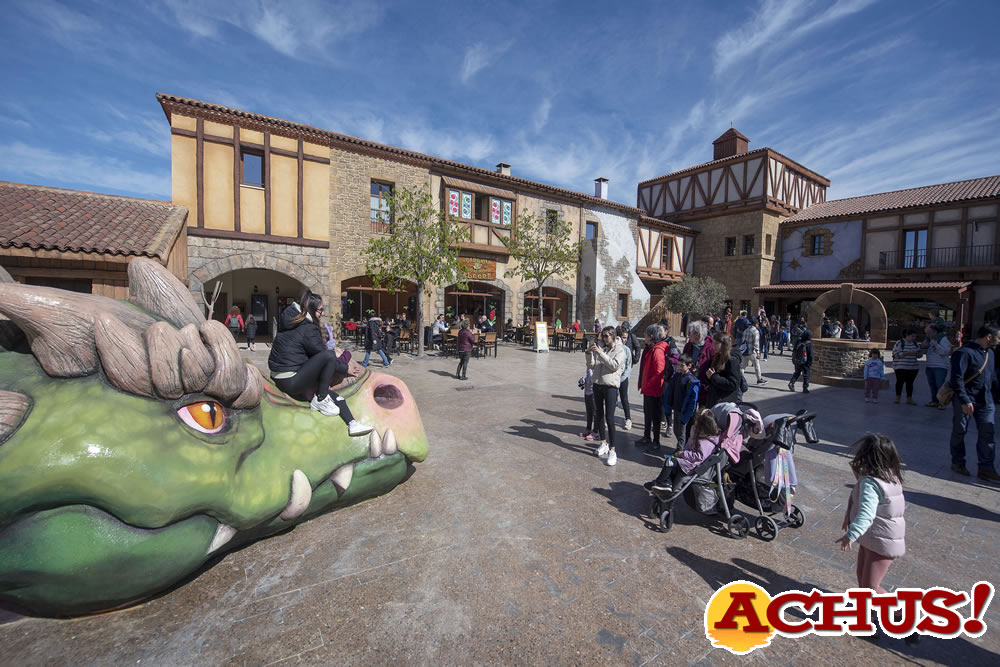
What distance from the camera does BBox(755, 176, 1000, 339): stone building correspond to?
20.5 metres

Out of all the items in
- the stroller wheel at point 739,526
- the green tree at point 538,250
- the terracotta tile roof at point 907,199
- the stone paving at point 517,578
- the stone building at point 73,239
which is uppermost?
the terracotta tile roof at point 907,199

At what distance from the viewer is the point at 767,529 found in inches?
141

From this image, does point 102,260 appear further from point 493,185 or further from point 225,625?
point 493,185

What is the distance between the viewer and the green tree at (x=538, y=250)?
18766mm

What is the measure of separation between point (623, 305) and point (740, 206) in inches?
385

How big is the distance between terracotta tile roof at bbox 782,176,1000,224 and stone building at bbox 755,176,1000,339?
43 millimetres

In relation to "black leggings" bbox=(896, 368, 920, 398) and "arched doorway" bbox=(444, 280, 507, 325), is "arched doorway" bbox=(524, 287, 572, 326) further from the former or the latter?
"black leggings" bbox=(896, 368, 920, 398)

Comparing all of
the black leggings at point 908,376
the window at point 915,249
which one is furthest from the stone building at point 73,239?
the window at point 915,249

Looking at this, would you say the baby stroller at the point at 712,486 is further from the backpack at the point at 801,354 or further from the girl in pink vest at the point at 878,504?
the backpack at the point at 801,354

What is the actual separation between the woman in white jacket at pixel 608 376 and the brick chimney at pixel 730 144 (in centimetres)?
2962

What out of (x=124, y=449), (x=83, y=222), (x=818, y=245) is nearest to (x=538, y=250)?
(x=83, y=222)

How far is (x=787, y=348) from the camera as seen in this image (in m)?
20.9

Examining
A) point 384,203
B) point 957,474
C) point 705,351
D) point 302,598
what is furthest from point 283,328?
point 384,203

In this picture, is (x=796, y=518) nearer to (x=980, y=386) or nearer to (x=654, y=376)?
(x=654, y=376)
